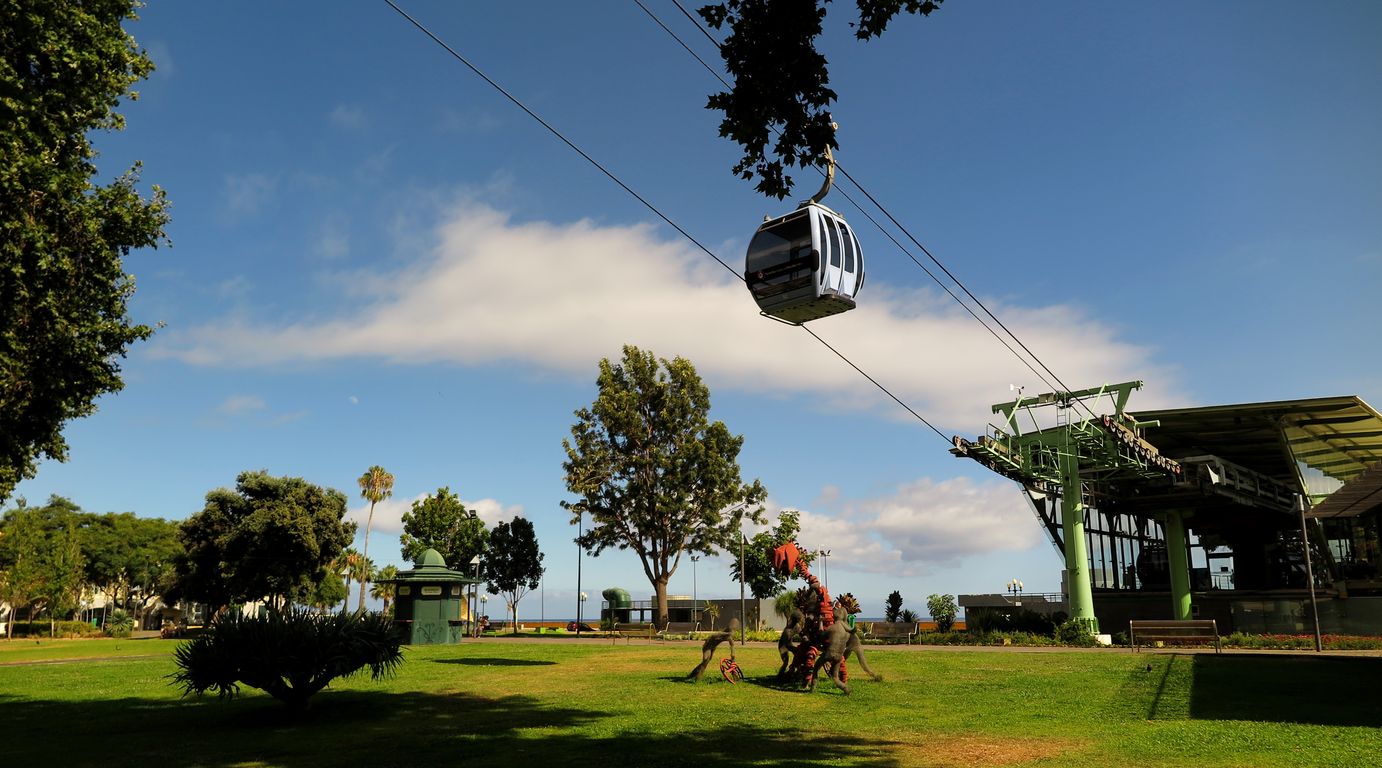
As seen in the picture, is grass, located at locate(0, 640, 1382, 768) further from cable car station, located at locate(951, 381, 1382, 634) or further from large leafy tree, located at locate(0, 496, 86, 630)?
large leafy tree, located at locate(0, 496, 86, 630)

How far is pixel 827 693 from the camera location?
20.4m

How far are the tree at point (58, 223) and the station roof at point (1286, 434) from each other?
140 ft

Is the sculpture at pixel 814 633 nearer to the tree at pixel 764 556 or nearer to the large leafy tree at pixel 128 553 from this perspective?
the tree at pixel 764 556

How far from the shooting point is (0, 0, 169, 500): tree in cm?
1700

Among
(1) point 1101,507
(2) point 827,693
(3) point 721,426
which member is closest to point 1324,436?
(1) point 1101,507

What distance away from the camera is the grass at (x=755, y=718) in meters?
12.5

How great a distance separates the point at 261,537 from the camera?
50188 mm

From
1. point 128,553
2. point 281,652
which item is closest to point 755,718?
point 281,652

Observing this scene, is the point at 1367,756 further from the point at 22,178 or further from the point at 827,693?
the point at 22,178

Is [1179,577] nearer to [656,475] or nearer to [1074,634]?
[1074,634]

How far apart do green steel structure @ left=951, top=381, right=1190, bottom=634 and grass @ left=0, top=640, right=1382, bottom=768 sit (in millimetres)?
16836

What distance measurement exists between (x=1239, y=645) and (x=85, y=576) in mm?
99582

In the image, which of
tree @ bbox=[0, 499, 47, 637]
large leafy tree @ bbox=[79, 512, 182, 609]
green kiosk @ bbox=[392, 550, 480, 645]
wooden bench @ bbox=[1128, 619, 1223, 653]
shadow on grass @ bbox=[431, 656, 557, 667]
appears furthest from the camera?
large leafy tree @ bbox=[79, 512, 182, 609]

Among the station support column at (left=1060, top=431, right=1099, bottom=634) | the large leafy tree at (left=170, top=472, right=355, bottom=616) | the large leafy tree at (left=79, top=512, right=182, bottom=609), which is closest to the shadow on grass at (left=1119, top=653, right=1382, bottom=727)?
the station support column at (left=1060, top=431, right=1099, bottom=634)
